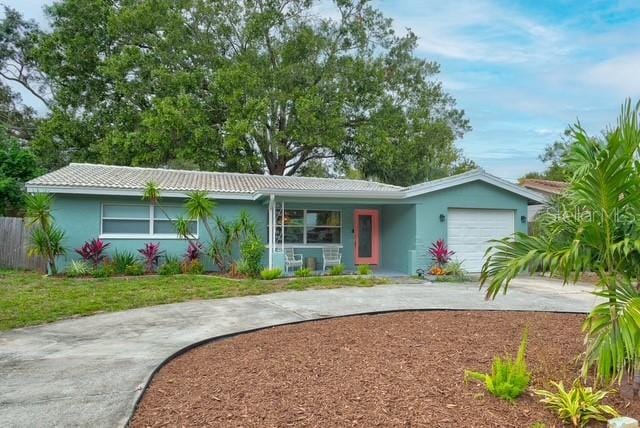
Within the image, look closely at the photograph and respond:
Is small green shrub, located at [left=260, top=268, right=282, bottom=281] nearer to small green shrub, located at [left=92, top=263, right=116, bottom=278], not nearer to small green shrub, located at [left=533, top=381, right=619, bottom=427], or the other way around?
small green shrub, located at [left=92, top=263, right=116, bottom=278]

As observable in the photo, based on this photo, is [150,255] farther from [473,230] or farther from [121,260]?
[473,230]

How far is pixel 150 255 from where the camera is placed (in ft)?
40.7

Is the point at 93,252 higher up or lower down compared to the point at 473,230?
lower down

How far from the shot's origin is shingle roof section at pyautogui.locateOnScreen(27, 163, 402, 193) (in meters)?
12.3

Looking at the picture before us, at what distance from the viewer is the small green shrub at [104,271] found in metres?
11.5

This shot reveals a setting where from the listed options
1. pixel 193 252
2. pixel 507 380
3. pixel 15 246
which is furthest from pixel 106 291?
pixel 507 380

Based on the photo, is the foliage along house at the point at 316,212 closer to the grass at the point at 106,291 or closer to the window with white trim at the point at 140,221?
the window with white trim at the point at 140,221

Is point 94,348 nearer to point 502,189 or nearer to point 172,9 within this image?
point 502,189

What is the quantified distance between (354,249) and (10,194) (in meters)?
12.5

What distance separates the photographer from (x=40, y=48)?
66.9ft

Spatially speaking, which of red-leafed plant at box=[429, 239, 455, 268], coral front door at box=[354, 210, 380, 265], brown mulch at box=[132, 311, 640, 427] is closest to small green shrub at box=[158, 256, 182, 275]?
coral front door at box=[354, 210, 380, 265]

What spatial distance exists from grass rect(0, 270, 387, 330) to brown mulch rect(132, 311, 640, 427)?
11.5 ft

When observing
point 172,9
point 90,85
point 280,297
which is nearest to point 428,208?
point 280,297

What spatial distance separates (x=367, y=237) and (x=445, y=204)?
3.12 meters
